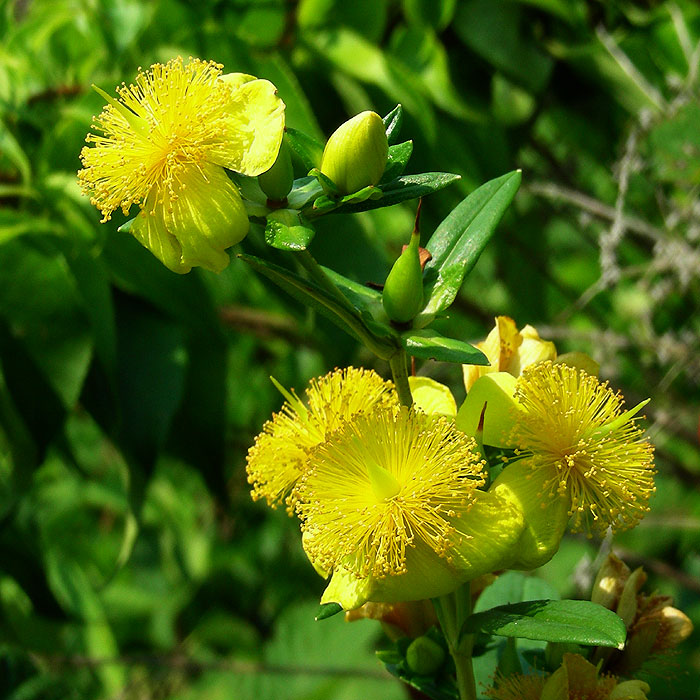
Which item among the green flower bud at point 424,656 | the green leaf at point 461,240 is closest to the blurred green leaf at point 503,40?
the green leaf at point 461,240

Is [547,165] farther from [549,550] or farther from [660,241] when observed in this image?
[549,550]

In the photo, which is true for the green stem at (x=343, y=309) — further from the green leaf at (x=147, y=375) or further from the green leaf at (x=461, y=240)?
the green leaf at (x=147, y=375)

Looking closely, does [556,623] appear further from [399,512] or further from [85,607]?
[85,607]

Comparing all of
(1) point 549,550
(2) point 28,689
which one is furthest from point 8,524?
(1) point 549,550

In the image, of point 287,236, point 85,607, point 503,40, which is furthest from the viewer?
point 85,607

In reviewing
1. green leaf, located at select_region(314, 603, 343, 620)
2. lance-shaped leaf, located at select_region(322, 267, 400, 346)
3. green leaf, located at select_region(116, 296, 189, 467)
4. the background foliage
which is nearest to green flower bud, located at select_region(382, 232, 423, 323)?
lance-shaped leaf, located at select_region(322, 267, 400, 346)

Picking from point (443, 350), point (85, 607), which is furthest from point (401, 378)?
point (85, 607)
